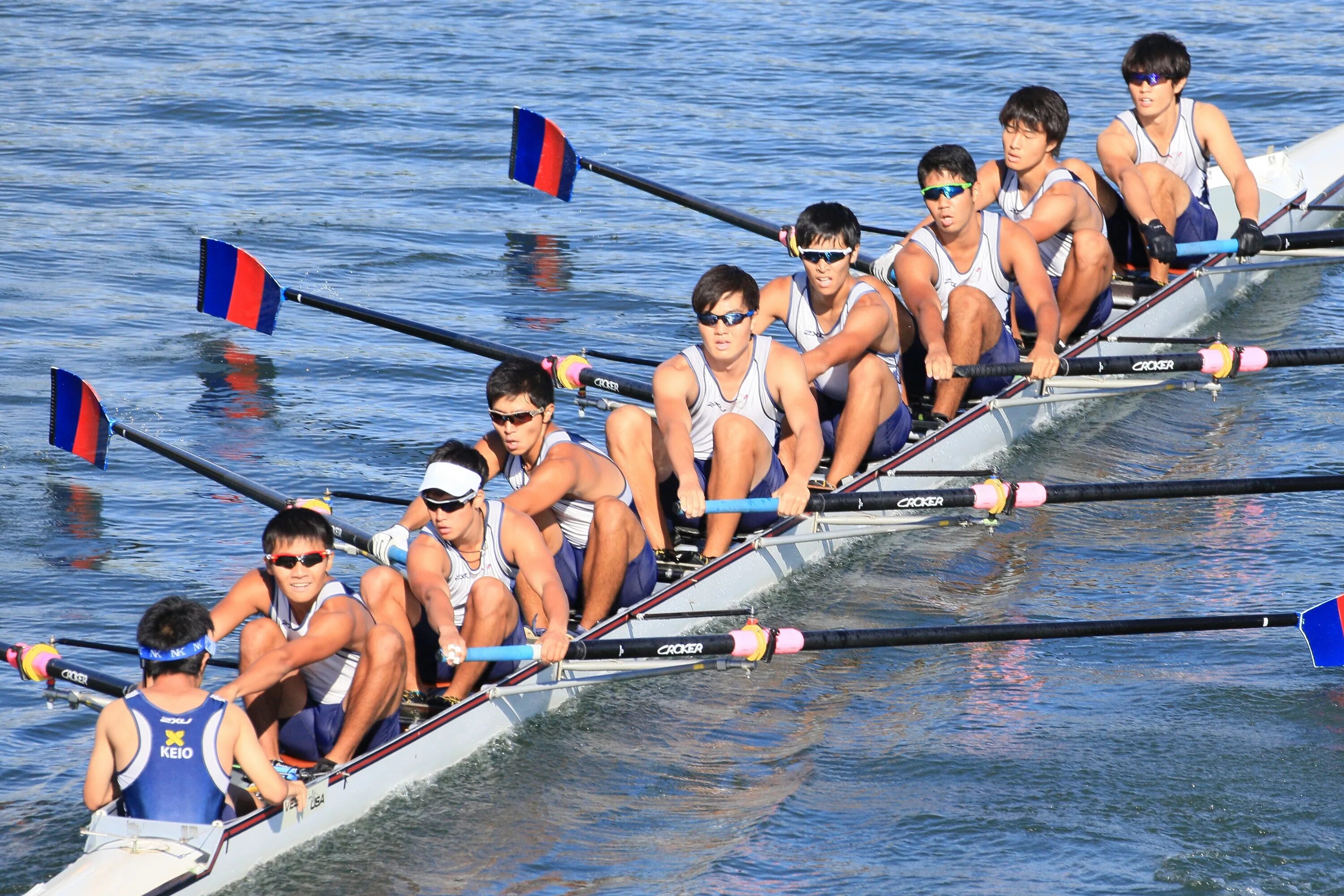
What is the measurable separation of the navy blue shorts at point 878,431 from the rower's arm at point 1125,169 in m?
2.84

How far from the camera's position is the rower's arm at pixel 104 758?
15.4 feet

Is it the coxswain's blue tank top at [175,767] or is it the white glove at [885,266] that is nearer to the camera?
the coxswain's blue tank top at [175,767]

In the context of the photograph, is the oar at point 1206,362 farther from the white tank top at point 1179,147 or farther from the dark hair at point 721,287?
the white tank top at point 1179,147

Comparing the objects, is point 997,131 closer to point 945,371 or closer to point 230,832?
point 945,371

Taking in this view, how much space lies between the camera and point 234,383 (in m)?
10.6

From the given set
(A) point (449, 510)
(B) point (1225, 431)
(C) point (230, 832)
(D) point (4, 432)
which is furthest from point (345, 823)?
(B) point (1225, 431)

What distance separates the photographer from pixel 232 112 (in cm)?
1659

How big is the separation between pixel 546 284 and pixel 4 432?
4.40 m

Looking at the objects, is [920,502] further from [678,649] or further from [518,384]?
[518,384]

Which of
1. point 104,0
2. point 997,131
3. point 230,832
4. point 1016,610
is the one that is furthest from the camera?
point 104,0

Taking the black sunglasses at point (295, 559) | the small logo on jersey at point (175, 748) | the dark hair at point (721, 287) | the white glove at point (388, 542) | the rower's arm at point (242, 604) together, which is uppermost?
the dark hair at point (721, 287)

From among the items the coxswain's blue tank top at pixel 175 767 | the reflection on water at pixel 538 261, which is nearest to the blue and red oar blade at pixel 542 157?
the reflection on water at pixel 538 261

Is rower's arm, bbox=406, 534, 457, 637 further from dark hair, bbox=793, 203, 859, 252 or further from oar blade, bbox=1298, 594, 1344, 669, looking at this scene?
oar blade, bbox=1298, 594, 1344, 669

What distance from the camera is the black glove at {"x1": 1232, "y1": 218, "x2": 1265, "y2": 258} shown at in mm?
9961
